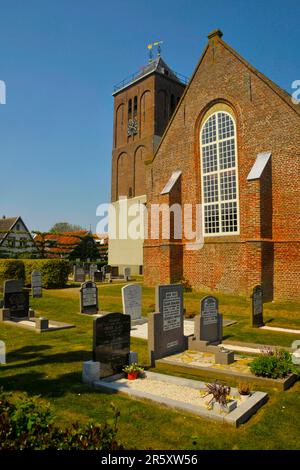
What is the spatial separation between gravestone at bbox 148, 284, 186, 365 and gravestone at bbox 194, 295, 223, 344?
0.55 metres

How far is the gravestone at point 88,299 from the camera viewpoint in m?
15.0

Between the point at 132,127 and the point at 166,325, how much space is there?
116 ft

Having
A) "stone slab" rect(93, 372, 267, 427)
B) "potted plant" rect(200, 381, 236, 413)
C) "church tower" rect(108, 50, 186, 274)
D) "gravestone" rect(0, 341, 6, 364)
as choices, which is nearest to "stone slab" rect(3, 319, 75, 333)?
"gravestone" rect(0, 341, 6, 364)

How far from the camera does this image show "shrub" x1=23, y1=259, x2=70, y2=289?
77.6 feet

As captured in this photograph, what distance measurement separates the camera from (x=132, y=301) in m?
13.4

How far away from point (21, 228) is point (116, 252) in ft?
80.9

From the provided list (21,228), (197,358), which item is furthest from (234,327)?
(21,228)

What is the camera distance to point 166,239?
2130cm

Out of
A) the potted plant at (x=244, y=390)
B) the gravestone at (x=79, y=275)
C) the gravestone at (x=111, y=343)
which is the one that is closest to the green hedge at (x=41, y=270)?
the gravestone at (x=79, y=275)

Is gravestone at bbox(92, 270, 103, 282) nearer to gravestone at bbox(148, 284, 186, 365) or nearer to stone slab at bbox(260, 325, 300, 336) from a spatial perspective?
stone slab at bbox(260, 325, 300, 336)

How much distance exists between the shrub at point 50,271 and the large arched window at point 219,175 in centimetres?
1007

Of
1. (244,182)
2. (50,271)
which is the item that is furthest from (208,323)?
(50,271)

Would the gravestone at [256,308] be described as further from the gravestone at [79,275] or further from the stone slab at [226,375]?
the gravestone at [79,275]

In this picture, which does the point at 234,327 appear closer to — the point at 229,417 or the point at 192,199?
the point at 229,417
